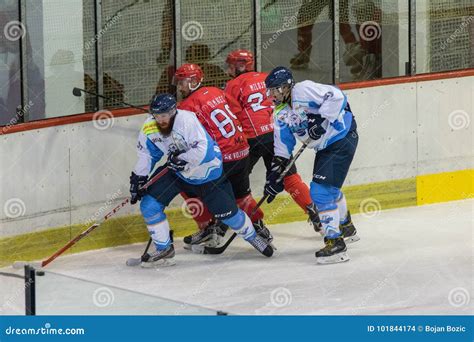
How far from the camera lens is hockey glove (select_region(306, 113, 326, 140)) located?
805cm

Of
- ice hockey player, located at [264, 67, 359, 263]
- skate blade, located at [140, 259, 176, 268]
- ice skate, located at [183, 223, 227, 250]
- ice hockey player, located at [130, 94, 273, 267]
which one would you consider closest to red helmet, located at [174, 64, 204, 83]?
ice hockey player, located at [130, 94, 273, 267]

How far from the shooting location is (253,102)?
28.6 feet

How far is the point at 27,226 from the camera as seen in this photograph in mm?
8344

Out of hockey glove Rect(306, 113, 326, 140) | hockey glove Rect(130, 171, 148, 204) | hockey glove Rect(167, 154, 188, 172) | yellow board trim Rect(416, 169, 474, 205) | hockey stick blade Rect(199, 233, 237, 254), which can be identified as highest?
hockey glove Rect(306, 113, 326, 140)

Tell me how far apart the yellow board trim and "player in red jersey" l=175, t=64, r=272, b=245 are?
5.09 feet

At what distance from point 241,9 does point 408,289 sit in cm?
244

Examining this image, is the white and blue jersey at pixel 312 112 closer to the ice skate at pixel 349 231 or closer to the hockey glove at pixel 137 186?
the ice skate at pixel 349 231

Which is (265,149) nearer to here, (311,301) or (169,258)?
(169,258)

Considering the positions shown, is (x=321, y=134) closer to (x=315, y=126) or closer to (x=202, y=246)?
(x=315, y=126)

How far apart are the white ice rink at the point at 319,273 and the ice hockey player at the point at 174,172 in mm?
246

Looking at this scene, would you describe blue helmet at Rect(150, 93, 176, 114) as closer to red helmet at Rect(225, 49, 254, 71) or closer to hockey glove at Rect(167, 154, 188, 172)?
hockey glove at Rect(167, 154, 188, 172)

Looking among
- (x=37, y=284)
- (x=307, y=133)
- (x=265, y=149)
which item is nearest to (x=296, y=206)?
(x=265, y=149)

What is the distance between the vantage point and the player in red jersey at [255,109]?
8727 mm

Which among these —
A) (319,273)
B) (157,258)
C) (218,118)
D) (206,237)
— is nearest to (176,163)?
(218,118)
